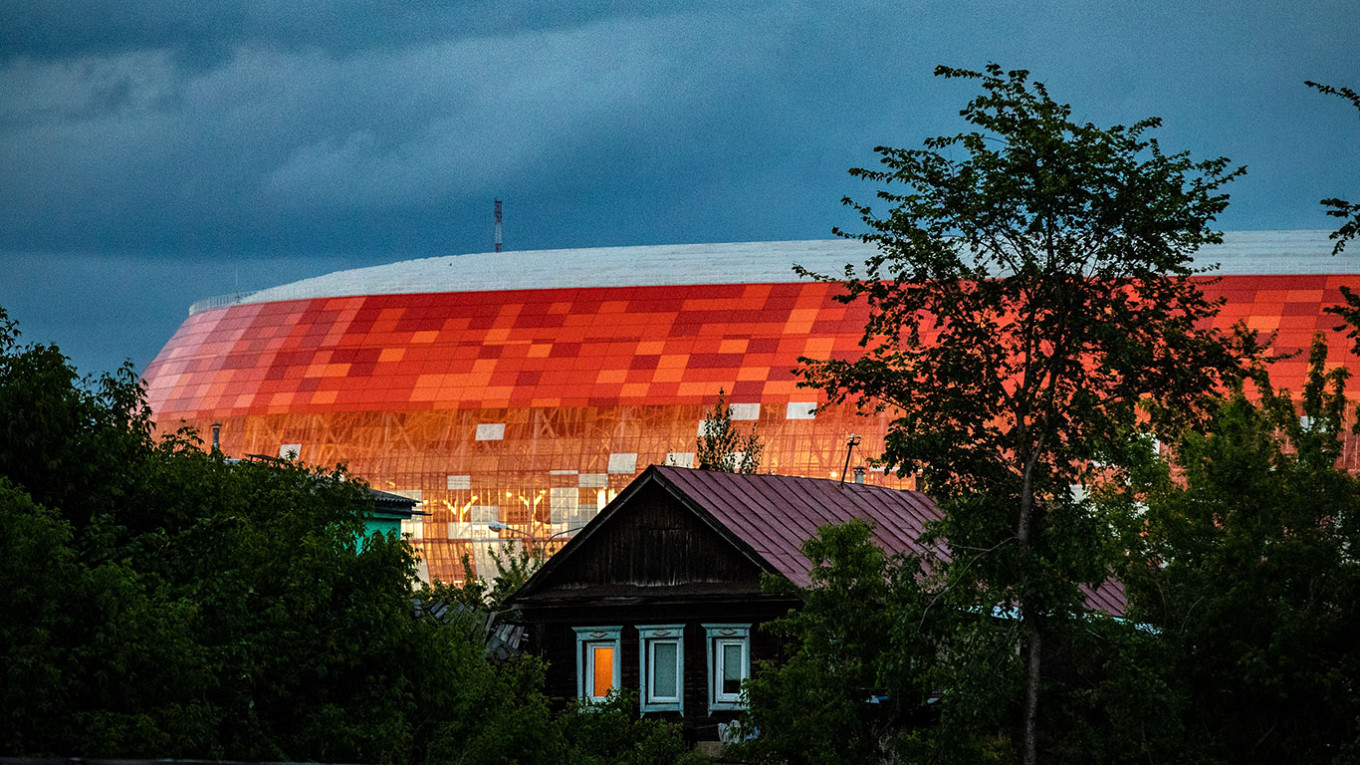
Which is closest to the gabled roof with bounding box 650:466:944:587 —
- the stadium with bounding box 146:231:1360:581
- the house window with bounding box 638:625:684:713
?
the house window with bounding box 638:625:684:713

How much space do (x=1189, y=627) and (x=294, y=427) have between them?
8070 cm

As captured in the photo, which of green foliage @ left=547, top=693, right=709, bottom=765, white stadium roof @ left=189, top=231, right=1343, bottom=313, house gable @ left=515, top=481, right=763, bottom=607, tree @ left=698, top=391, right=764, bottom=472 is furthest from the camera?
white stadium roof @ left=189, top=231, right=1343, bottom=313

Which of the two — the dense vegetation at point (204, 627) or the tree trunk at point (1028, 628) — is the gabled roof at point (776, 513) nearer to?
the dense vegetation at point (204, 627)

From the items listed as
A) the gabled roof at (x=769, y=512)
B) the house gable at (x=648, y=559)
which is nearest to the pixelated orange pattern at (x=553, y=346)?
the gabled roof at (x=769, y=512)

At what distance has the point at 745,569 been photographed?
44.8 metres

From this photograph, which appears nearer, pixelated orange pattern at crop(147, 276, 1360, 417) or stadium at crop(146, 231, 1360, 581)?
stadium at crop(146, 231, 1360, 581)

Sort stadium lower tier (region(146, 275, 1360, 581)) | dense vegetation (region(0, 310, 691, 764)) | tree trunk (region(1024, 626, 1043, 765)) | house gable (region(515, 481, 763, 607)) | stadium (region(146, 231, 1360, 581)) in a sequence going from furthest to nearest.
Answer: stadium (region(146, 231, 1360, 581)) → stadium lower tier (region(146, 275, 1360, 581)) → house gable (region(515, 481, 763, 607)) → tree trunk (region(1024, 626, 1043, 765)) → dense vegetation (region(0, 310, 691, 764))

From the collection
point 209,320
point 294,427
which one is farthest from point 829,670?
point 209,320

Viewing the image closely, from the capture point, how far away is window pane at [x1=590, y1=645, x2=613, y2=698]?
46.4m

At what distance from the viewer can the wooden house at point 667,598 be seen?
44.7 meters

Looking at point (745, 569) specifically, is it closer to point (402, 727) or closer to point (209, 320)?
point (402, 727)

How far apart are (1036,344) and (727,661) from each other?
47.8ft

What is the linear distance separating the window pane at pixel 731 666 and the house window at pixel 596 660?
2.92 m

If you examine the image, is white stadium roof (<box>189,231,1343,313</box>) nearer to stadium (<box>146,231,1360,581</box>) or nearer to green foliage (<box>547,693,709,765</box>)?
stadium (<box>146,231,1360,581</box>)
